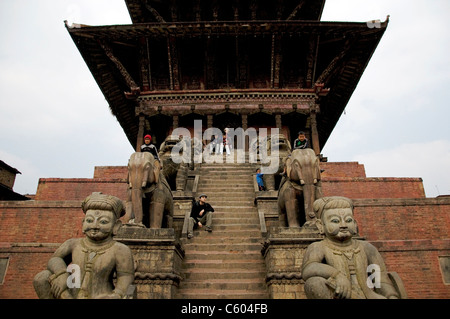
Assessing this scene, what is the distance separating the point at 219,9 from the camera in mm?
18500

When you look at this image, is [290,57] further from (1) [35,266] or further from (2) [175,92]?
(1) [35,266]

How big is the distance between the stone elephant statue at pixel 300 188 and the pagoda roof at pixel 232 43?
10735 millimetres

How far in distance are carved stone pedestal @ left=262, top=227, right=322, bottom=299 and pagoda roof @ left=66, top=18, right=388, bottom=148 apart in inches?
463

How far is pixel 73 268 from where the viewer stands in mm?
3447

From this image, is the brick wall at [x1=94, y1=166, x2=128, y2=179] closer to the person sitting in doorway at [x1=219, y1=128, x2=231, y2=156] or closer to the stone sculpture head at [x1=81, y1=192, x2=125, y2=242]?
the person sitting in doorway at [x1=219, y1=128, x2=231, y2=156]

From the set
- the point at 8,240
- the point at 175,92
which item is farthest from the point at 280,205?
the point at 175,92

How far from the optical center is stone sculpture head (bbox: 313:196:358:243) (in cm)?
350

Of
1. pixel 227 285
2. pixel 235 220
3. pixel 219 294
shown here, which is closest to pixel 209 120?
pixel 235 220

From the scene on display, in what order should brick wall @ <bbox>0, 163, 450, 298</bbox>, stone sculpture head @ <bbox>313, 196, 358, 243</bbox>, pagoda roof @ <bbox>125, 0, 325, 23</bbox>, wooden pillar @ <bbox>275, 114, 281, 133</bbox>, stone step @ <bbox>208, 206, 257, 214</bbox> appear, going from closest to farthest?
stone sculpture head @ <bbox>313, 196, 358, 243</bbox>, brick wall @ <bbox>0, 163, 450, 298</bbox>, stone step @ <bbox>208, 206, 257, 214</bbox>, wooden pillar @ <bbox>275, 114, 281, 133</bbox>, pagoda roof @ <bbox>125, 0, 325, 23</bbox>

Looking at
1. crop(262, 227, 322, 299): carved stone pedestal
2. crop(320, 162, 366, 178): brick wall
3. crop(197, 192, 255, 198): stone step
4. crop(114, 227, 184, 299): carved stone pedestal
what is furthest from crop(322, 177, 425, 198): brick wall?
crop(114, 227, 184, 299): carved stone pedestal

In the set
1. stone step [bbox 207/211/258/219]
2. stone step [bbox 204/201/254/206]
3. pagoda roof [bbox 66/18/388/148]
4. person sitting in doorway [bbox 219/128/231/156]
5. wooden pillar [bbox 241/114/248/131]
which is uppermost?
pagoda roof [bbox 66/18/388/148]

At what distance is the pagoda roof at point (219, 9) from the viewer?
18062 millimetres

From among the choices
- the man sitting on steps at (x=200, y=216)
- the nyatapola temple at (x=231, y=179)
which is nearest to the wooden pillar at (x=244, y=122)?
the nyatapola temple at (x=231, y=179)

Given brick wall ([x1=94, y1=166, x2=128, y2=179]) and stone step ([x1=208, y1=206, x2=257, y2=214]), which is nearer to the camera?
stone step ([x1=208, y1=206, x2=257, y2=214])
